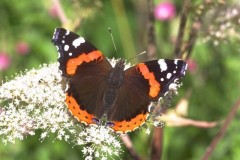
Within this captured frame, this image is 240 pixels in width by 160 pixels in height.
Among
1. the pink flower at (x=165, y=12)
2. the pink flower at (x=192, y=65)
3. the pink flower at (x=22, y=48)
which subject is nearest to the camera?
the pink flower at (x=192, y=65)

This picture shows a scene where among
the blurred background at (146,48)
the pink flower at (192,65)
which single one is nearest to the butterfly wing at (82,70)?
the blurred background at (146,48)

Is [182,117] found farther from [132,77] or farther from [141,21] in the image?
[141,21]

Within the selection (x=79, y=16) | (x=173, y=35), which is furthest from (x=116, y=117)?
(x=173, y=35)

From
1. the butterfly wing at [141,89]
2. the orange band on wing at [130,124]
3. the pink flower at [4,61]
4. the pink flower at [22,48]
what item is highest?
the pink flower at [22,48]

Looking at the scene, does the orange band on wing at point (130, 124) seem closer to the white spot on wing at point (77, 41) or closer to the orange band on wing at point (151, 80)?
the orange band on wing at point (151, 80)

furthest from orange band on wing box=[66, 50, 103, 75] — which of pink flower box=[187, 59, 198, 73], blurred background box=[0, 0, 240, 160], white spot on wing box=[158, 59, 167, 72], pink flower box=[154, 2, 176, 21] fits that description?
pink flower box=[154, 2, 176, 21]

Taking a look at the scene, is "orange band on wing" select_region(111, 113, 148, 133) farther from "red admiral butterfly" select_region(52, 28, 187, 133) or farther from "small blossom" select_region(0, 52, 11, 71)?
"small blossom" select_region(0, 52, 11, 71)
